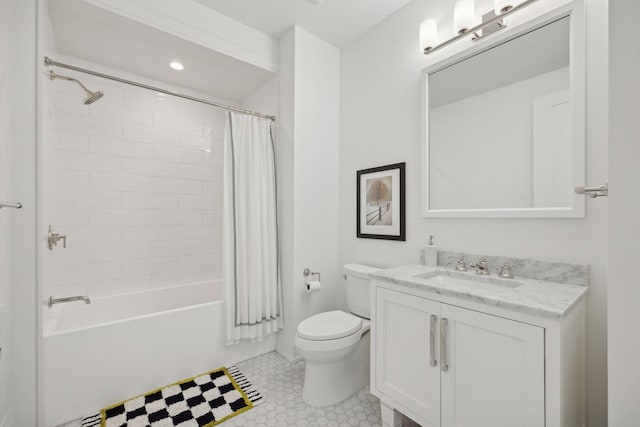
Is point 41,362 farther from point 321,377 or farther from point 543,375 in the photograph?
point 543,375

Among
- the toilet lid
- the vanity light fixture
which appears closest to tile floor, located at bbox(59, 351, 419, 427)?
the toilet lid

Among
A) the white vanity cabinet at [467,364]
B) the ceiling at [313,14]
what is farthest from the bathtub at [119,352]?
the ceiling at [313,14]

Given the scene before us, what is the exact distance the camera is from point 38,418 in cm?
146

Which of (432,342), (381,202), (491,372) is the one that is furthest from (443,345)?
(381,202)

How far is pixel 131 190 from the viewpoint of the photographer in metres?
2.58

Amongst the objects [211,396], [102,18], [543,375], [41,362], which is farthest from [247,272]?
[102,18]

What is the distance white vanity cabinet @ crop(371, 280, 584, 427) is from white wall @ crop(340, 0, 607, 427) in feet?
1.12

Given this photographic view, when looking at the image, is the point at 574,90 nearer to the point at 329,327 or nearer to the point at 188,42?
the point at 329,327

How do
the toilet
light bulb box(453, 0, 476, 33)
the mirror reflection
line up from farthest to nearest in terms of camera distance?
the toilet, light bulb box(453, 0, 476, 33), the mirror reflection

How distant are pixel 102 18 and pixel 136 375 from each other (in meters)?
2.27

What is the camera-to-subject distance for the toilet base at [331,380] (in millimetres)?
1685

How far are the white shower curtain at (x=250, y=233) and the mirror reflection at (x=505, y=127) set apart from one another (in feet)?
4.12

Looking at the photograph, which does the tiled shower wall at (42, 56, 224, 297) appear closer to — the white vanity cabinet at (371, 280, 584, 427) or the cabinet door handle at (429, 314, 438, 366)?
the white vanity cabinet at (371, 280, 584, 427)

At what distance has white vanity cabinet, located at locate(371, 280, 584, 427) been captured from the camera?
0.97m
